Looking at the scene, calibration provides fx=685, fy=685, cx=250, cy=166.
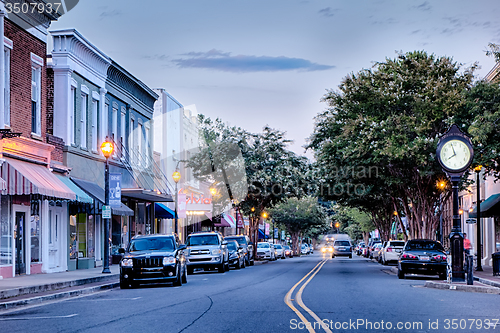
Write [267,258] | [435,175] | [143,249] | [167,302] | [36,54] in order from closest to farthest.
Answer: [167,302] → [143,249] → [36,54] → [435,175] → [267,258]

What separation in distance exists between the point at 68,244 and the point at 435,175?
18.5 metres

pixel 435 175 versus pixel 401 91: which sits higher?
pixel 401 91

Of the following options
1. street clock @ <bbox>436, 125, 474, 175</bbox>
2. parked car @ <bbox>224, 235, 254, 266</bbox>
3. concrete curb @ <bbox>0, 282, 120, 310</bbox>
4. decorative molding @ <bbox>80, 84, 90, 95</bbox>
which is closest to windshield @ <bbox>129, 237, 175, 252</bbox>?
concrete curb @ <bbox>0, 282, 120, 310</bbox>

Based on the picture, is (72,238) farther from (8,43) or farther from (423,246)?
(423,246)

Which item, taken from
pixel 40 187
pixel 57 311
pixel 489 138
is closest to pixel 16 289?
pixel 57 311

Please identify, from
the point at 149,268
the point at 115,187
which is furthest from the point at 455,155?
the point at 115,187

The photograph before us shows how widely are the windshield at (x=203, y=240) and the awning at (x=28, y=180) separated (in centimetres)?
771

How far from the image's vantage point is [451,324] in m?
11.8

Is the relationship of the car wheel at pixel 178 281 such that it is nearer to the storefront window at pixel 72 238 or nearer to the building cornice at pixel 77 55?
the storefront window at pixel 72 238

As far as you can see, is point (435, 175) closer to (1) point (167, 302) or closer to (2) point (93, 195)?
(2) point (93, 195)

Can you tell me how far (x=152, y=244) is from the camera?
23125mm

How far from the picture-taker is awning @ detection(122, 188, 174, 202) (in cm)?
3616

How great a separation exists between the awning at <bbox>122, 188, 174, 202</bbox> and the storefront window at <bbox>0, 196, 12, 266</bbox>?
10.8 m

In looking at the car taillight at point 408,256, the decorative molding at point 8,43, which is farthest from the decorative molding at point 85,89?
the car taillight at point 408,256
